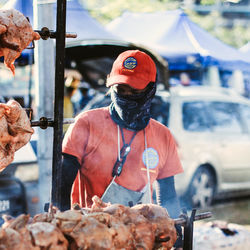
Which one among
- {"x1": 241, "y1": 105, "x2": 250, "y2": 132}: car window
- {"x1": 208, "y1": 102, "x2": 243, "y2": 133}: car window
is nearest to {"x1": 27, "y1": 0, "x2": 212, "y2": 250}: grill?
{"x1": 208, "y1": 102, "x2": 243, "y2": 133}: car window

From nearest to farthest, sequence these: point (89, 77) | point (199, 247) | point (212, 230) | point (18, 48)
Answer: point (18, 48) < point (199, 247) < point (212, 230) < point (89, 77)

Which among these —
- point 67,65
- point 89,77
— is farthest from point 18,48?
point 89,77

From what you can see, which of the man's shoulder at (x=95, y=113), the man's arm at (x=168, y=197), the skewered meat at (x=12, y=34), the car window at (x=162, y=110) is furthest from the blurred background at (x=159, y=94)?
the man's arm at (x=168, y=197)

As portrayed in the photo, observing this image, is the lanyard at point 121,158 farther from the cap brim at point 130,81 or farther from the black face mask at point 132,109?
the cap brim at point 130,81

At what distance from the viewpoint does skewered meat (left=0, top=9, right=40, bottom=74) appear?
1.76 metres

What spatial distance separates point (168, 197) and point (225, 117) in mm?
4580

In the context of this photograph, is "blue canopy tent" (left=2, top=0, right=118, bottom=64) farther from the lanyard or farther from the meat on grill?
the meat on grill

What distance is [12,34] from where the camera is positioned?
5.80ft

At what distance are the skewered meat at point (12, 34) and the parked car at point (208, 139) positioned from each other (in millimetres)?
3879

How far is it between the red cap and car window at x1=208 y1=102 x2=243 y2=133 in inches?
170

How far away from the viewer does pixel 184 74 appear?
10688 millimetres

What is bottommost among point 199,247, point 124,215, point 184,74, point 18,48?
point 199,247

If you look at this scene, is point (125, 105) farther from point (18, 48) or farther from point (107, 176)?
point (18, 48)

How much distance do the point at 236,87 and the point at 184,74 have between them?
177cm
